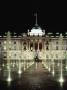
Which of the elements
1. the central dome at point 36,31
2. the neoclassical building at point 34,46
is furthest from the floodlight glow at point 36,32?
the neoclassical building at point 34,46

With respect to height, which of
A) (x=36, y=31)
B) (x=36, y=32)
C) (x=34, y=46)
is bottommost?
(x=34, y=46)

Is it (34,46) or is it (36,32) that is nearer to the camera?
(34,46)

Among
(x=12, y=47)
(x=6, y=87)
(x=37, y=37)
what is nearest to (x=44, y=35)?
(x=37, y=37)

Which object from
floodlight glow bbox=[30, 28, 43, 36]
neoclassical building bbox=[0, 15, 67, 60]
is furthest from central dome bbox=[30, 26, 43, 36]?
neoclassical building bbox=[0, 15, 67, 60]

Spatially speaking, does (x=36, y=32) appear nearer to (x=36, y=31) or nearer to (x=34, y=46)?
(x=36, y=31)

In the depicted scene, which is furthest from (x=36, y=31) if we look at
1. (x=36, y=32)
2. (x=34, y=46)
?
(x=34, y=46)

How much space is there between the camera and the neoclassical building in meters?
117

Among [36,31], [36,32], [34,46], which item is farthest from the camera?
[36,31]

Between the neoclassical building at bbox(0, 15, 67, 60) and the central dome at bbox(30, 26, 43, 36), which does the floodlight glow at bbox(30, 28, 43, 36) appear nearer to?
the central dome at bbox(30, 26, 43, 36)

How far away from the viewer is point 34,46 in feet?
391

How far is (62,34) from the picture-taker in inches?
4867

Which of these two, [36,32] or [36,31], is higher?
[36,31]

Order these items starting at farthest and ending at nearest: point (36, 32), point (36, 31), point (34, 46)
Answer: point (36, 31) → point (36, 32) → point (34, 46)

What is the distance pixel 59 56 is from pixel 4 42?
2037 centimetres
